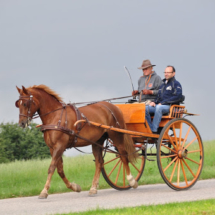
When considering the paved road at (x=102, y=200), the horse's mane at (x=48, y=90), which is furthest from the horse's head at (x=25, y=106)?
the paved road at (x=102, y=200)

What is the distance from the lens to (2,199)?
37.3 ft

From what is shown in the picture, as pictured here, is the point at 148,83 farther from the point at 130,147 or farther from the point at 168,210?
the point at 168,210

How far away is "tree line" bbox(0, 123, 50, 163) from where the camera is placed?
84.6ft

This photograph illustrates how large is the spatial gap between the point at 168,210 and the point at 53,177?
6988mm

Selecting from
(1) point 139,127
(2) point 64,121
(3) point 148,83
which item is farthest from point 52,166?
(3) point 148,83

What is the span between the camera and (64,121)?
388 inches

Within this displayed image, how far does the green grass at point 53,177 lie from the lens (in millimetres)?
12211

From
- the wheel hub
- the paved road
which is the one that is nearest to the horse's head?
the paved road

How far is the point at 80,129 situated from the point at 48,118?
28.5 inches

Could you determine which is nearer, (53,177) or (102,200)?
(102,200)

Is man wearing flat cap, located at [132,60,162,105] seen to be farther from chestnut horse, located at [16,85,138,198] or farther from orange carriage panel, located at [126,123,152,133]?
chestnut horse, located at [16,85,138,198]

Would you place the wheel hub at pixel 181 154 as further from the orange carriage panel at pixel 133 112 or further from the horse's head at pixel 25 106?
the horse's head at pixel 25 106

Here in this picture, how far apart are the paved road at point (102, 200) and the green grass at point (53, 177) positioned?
1097 millimetres

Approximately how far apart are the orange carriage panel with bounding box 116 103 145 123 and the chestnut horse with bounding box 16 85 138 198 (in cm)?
22
